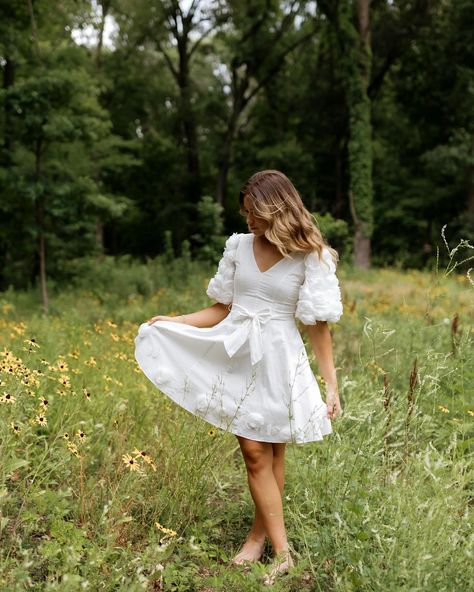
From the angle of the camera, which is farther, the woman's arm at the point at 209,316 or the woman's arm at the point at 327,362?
the woman's arm at the point at 209,316

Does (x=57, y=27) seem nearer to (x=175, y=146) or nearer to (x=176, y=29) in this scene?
(x=176, y=29)

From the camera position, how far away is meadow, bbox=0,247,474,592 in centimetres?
276

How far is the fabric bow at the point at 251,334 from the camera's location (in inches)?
130

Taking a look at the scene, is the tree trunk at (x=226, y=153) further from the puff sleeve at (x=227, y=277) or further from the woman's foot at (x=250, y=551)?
the woman's foot at (x=250, y=551)

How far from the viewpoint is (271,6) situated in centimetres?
2152

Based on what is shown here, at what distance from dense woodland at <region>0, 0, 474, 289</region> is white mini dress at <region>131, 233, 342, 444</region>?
427 inches

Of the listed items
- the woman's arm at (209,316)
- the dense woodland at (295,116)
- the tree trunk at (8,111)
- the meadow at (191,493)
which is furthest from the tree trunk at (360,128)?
the woman's arm at (209,316)

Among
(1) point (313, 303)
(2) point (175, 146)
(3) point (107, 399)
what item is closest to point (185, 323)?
(1) point (313, 303)

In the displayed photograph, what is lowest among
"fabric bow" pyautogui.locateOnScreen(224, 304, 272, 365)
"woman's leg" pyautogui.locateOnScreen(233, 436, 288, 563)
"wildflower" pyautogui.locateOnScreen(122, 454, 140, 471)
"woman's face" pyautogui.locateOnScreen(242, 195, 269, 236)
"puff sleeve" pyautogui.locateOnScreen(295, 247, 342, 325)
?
"woman's leg" pyautogui.locateOnScreen(233, 436, 288, 563)

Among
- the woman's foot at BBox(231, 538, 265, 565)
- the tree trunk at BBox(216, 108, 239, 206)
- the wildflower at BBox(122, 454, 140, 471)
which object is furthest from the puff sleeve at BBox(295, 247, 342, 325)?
the tree trunk at BBox(216, 108, 239, 206)

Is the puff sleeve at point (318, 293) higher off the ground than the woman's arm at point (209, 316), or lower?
higher

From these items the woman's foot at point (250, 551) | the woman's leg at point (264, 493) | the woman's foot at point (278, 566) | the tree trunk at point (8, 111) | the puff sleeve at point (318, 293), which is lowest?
the woman's foot at point (250, 551)

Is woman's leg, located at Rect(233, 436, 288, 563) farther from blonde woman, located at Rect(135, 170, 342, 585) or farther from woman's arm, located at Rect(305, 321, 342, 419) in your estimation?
woman's arm, located at Rect(305, 321, 342, 419)

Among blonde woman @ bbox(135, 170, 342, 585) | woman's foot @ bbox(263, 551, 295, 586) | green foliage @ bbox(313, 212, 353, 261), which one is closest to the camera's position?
woman's foot @ bbox(263, 551, 295, 586)
